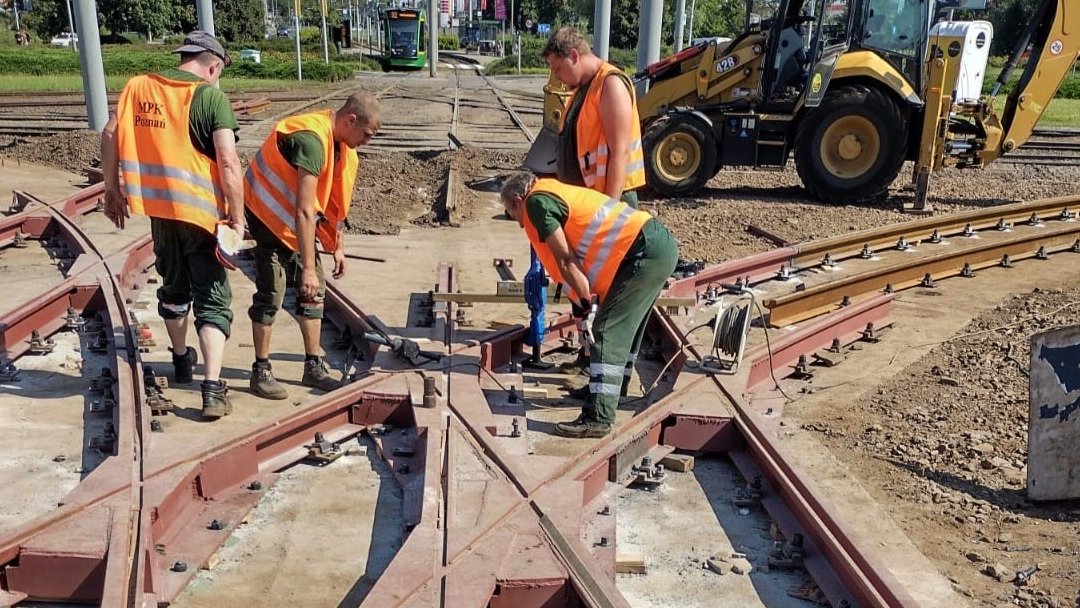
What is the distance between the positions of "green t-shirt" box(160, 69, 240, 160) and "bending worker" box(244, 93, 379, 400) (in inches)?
11.3

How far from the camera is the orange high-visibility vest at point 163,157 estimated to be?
476 centimetres

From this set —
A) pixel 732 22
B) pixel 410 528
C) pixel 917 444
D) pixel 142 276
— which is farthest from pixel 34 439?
pixel 732 22

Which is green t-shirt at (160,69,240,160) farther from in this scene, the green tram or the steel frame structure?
the green tram

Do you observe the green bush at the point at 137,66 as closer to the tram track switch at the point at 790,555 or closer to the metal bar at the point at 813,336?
the metal bar at the point at 813,336

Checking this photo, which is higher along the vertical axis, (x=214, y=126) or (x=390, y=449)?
(x=214, y=126)

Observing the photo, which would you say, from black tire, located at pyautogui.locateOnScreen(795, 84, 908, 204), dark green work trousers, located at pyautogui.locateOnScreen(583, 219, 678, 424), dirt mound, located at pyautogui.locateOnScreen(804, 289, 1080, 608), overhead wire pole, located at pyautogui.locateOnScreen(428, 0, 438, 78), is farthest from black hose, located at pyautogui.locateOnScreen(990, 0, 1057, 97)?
overhead wire pole, located at pyautogui.locateOnScreen(428, 0, 438, 78)

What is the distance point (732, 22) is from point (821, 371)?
55.0 meters

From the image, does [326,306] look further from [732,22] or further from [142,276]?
[732,22]

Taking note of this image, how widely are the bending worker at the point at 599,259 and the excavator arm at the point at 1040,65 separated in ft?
29.9

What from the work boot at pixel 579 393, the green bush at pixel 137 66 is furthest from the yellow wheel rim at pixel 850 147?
the green bush at pixel 137 66

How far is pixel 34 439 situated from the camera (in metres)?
4.74

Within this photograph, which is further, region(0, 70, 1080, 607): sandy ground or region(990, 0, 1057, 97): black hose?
region(990, 0, 1057, 97): black hose

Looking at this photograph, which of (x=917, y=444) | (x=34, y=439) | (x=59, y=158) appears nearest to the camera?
(x=34, y=439)

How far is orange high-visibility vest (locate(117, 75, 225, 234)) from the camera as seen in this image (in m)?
4.76
